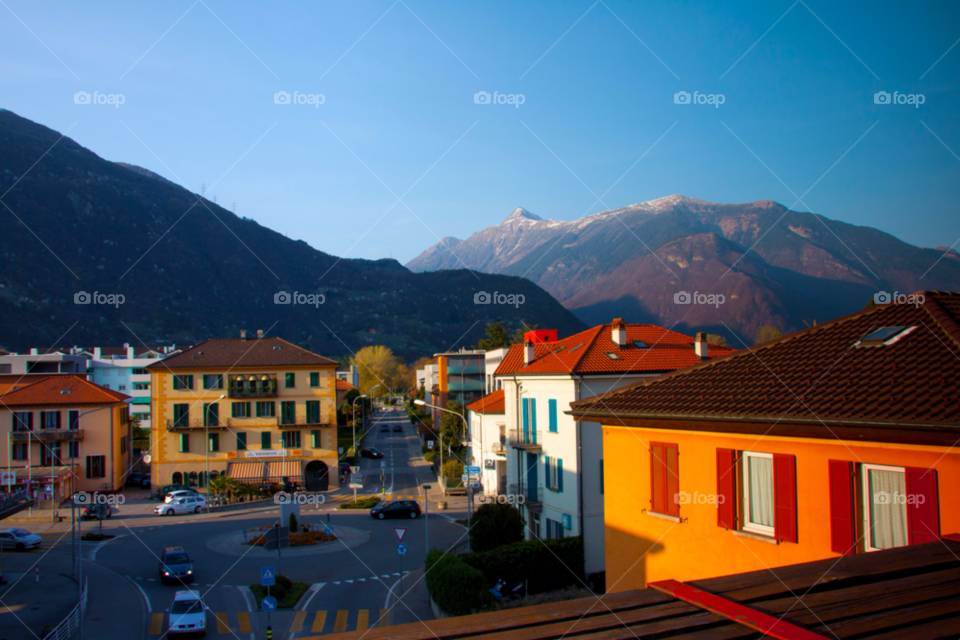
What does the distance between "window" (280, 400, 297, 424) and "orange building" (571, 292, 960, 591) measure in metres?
41.2

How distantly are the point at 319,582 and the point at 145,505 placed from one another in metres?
26.0

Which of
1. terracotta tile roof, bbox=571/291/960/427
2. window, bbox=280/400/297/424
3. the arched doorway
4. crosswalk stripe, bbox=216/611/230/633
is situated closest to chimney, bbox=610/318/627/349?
terracotta tile roof, bbox=571/291/960/427

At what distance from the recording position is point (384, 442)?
80.1 m

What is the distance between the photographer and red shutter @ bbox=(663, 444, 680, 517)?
950cm

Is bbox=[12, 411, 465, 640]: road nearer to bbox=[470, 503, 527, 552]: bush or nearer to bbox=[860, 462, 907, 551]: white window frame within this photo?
bbox=[470, 503, 527, 552]: bush

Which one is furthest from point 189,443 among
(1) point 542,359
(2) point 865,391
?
(2) point 865,391

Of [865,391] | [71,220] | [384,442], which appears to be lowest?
[384,442]

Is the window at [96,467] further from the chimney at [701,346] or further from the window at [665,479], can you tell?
the window at [665,479]

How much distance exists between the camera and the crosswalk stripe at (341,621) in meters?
19.1

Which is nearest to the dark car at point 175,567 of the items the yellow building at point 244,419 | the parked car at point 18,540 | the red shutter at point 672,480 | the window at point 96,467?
the parked car at point 18,540

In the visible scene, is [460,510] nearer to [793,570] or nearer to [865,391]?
[865,391]

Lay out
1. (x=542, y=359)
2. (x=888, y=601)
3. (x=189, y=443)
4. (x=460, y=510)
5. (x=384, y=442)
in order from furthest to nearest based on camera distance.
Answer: (x=384, y=442) < (x=189, y=443) < (x=460, y=510) < (x=542, y=359) < (x=888, y=601)

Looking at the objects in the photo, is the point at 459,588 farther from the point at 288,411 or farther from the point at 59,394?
the point at 59,394

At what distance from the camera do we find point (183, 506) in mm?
41531
